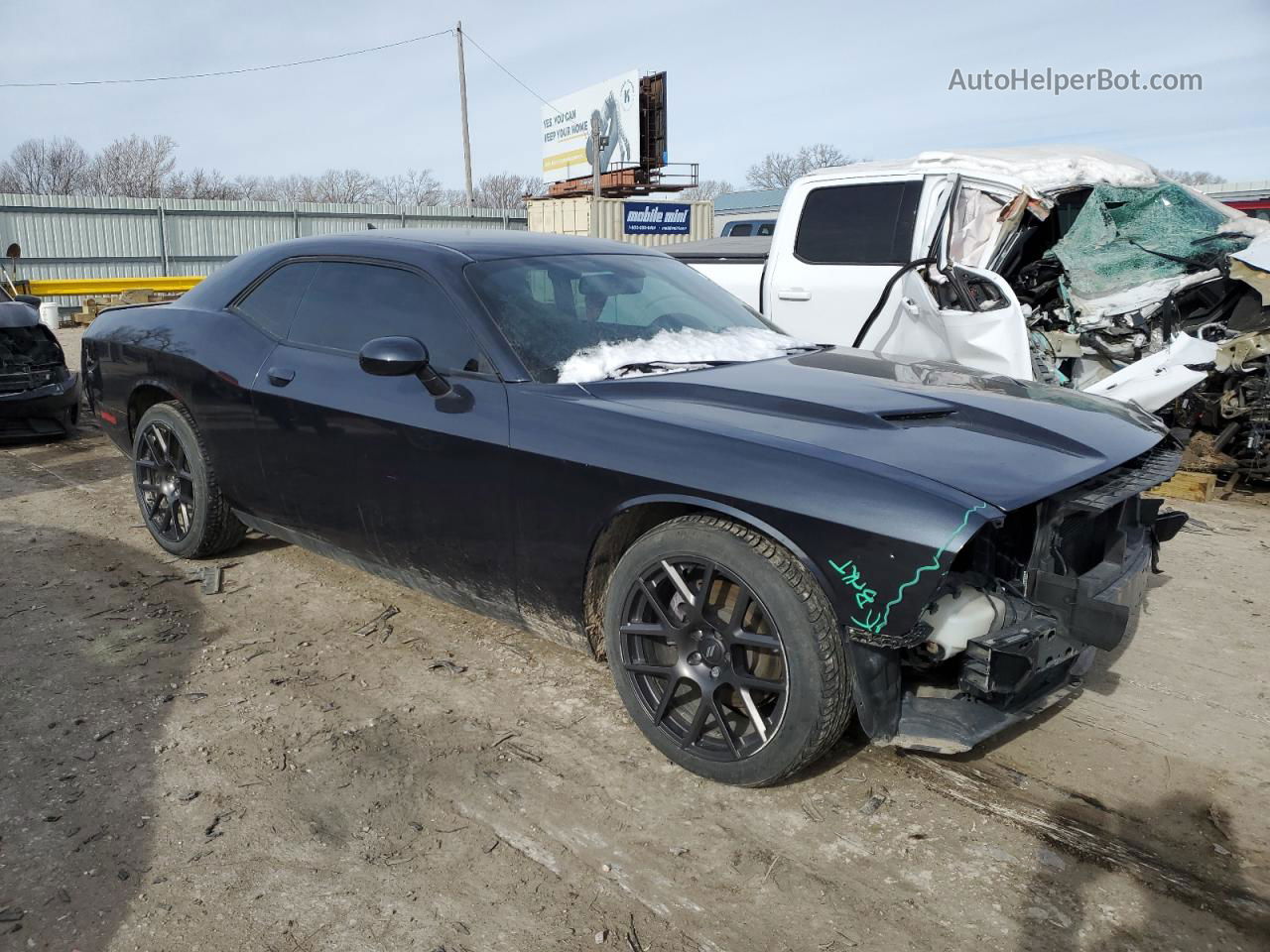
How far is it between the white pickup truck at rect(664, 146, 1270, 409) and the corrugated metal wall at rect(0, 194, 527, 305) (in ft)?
55.7

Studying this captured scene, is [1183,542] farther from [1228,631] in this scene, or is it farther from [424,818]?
[424,818]

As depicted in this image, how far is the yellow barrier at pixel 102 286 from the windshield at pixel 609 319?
17845 millimetres

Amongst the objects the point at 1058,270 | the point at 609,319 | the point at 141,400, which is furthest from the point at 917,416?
the point at 1058,270

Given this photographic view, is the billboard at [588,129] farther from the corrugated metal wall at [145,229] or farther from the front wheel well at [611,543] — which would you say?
the front wheel well at [611,543]

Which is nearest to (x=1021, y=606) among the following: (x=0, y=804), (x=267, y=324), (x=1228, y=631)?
(x=1228, y=631)

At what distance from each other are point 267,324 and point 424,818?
7.81ft

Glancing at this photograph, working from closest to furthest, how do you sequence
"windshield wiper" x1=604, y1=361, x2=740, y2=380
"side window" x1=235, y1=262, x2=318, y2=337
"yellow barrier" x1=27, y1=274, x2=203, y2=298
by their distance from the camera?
"windshield wiper" x1=604, y1=361, x2=740, y2=380 → "side window" x1=235, y1=262, x2=318, y2=337 → "yellow barrier" x1=27, y1=274, x2=203, y2=298

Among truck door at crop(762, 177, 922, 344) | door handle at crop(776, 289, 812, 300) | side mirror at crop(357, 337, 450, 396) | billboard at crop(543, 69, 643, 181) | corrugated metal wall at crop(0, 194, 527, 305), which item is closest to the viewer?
side mirror at crop(357, 337, 450, 396)

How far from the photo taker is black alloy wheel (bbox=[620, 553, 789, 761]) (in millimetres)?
2660

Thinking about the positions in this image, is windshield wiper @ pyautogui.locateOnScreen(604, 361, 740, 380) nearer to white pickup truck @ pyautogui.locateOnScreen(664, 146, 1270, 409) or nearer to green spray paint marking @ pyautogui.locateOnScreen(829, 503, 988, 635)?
green spray paint marking @ pyautogui.locateOnScreen(829, 503, 988, 635)

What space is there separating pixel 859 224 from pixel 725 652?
4458 mm

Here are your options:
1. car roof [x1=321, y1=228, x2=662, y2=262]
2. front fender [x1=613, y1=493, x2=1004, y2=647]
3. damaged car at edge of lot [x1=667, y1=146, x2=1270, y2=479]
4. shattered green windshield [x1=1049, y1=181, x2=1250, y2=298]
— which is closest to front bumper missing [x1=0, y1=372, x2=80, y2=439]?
car roof [x1=321, y1=228, x2=662, y2=262]

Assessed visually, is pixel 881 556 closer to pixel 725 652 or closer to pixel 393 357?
pixel 725 652

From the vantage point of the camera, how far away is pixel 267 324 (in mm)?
4141
